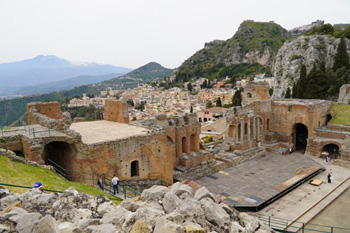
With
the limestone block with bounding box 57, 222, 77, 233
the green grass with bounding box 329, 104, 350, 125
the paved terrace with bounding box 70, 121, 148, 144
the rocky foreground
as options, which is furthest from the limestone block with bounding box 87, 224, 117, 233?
the green grass with bounding box 329, 104, 350, 125

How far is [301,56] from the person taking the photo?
60.7 m

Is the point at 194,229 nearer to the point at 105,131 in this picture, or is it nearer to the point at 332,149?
the point at 105,131

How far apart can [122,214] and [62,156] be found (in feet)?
43.4

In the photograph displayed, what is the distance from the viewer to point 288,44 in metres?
67.4

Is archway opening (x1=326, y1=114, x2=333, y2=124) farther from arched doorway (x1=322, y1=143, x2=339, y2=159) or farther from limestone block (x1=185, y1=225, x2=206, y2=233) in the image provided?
limestone block (x1=185, y1=225, x2=206, y2=233)

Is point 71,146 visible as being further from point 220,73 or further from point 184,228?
point 220,73

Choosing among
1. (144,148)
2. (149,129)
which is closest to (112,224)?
(144,148)

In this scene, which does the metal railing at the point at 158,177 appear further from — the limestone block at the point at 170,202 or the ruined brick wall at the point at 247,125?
the limestone block at the point at 170,202

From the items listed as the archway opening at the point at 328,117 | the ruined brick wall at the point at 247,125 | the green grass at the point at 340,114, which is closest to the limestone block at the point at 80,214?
the ruined brick wall at the point at 247,125

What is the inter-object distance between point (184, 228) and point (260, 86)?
122 feet

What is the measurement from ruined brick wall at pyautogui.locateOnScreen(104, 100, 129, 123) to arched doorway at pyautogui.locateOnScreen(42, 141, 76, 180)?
23.1ft

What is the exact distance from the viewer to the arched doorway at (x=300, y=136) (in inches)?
1403

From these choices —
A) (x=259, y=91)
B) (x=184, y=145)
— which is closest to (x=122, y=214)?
(x=184, y=145)

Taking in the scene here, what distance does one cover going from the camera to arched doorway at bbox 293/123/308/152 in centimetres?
3562
